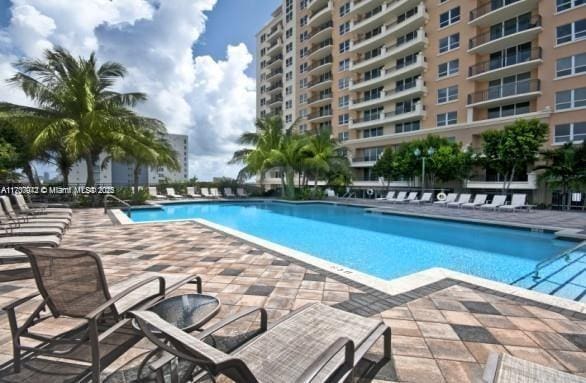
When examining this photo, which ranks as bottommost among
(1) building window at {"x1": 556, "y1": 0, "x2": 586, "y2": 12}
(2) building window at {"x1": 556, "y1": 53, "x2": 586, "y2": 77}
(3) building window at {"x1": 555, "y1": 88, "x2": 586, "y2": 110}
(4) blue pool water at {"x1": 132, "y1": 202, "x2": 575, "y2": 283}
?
(4) blue pool water at {"x1": 132, "y1": 202, "x2": 575, "y2": 283}

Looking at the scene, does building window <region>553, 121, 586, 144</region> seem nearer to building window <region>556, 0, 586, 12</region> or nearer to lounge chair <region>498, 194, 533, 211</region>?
building window <region>556, 0, 586, 12</region>

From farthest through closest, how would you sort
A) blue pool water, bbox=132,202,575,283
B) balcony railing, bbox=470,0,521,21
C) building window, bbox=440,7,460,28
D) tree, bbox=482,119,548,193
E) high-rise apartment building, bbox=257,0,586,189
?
building window, bbox=440,7,460,28, balcony railing, bbox=470,0,521,21, high-rise apartment building, bbox=257,0,586,189, tree, bbox=482,119,548,193, blue pool water, bbox=132,202,575,283

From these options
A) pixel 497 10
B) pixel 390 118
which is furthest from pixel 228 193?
pixel 497 10

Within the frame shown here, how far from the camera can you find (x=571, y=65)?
792 inches

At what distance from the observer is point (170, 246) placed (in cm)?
678

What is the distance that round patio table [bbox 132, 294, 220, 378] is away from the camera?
2.25m

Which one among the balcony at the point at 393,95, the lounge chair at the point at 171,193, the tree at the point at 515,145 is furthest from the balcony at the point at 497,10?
the lounge chair at the point at 171,193

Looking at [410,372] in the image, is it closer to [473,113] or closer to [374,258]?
[374,258]

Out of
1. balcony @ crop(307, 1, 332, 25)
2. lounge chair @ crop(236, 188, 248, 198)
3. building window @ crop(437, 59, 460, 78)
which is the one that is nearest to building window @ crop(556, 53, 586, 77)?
building window @ crop(437, 59, 460, 78)

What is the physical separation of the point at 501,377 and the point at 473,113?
90.8 ft

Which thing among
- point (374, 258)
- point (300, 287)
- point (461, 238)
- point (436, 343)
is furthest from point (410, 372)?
point (461, 238)

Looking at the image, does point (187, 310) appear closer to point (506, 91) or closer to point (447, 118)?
point (506, 91)

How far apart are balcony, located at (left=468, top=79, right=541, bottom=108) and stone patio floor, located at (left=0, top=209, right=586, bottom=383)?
23870 mm

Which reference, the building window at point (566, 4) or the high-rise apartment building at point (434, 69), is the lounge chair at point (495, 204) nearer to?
the high-rise apartment building at point (434, 69)
